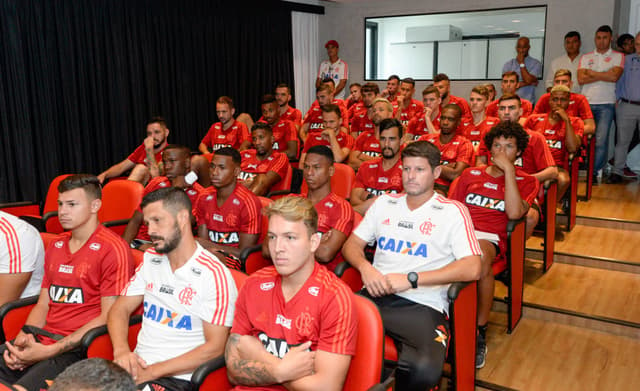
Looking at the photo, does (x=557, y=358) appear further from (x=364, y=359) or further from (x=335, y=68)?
(x=335, y=68)

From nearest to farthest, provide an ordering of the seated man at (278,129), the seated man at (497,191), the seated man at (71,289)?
1. the seated man at (71,289)
2. the seated man at (497,191)
3. the seated man at (278,129)

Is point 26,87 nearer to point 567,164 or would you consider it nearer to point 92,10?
point 92,10

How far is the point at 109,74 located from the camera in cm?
648

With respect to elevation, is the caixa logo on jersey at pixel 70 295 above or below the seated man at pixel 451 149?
below

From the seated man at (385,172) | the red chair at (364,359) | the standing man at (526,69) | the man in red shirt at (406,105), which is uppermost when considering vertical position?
the standing man at (526,69)

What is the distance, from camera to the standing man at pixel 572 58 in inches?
265

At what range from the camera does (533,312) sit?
3.51 metres

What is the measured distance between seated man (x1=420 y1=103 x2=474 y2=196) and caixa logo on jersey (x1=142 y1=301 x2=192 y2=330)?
283 centimetres

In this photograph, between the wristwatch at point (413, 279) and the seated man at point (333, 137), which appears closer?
the wristwatch at point (413, 279)

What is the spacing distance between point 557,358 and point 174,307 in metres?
2.25

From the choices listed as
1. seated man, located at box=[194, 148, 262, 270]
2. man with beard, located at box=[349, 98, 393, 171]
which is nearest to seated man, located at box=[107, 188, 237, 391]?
seated man, located at box=[194, 148, 262, 270]

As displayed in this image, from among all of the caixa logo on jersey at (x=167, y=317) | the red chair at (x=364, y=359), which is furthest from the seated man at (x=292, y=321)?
the caixa logo on jersey at (x=167, y=317)

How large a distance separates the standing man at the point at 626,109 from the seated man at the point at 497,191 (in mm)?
3408

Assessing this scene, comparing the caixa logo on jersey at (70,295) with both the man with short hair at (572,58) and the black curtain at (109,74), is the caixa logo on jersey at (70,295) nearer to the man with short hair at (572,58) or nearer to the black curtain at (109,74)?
the black curtain at (109,74)
